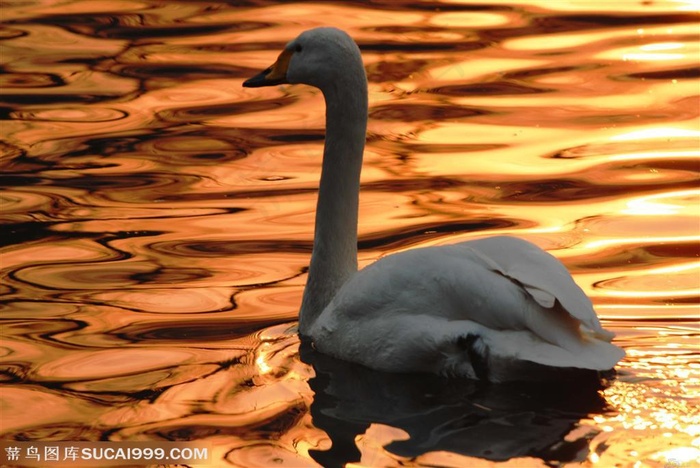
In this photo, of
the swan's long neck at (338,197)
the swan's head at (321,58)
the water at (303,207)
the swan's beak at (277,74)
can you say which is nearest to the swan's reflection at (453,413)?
the water at (303,207)

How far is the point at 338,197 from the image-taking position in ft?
25.3

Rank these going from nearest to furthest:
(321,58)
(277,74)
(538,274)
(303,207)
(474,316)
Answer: (474,316) → (538,274) → (321,58) → (277,74) → (303,207)

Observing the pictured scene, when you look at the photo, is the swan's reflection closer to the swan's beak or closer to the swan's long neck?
the swan's long neck

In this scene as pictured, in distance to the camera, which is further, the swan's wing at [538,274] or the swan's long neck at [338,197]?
the swan's long neck at [338,197]

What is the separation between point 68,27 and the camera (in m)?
15.5

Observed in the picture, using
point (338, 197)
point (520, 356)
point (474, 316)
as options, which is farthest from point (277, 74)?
point (520, 356)

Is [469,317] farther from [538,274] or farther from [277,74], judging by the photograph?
[277,74]

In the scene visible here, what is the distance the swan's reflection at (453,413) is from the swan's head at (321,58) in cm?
155

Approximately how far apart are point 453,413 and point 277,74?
2.39m

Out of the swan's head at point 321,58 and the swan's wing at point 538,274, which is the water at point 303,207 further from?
the swan's head at point 321,58

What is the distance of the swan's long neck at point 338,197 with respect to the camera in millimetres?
7590

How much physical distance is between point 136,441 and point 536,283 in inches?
71.6

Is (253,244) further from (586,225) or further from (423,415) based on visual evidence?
(423,415)

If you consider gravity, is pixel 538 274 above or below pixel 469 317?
above
